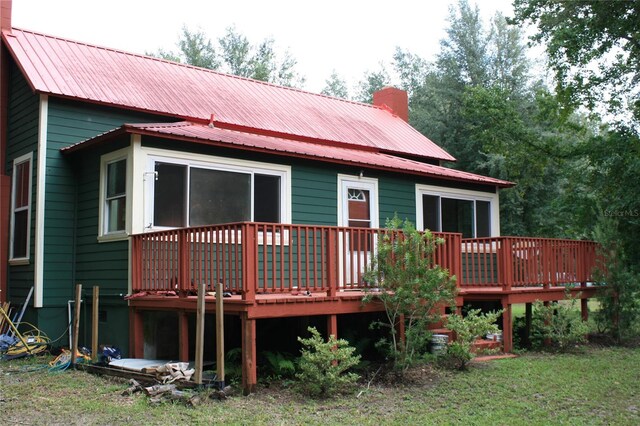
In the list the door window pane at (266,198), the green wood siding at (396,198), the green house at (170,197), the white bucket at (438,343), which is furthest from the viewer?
the green wood siding at (396,198)

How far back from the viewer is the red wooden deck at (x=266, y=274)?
7746 mm

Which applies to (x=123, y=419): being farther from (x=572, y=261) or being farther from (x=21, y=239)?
(x=572, y=261)

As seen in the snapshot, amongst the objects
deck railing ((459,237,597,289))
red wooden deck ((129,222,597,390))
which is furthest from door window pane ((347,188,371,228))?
red wooden deck ((129,222,597,390))

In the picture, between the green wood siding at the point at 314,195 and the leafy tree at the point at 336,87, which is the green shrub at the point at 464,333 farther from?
the leafy tree at the point at 336,87

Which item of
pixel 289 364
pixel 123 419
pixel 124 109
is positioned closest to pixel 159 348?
pixel 289 364

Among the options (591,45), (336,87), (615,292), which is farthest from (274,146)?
(336,87)

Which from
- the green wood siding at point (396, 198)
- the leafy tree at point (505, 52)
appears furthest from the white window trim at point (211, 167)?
the leafy tree at point (505, 52)

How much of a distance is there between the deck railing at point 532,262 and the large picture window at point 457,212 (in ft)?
4.17

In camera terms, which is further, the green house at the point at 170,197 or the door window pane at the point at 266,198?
the door window pane at the point at 266,198

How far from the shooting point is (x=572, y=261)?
12789mm

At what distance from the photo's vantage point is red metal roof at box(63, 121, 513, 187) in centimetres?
989

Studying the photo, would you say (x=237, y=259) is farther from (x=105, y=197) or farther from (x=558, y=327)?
(x=558, y=327)

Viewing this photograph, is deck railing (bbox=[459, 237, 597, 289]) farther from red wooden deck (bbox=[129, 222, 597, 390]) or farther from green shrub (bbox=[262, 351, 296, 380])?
green shrub (bbox=[262, 351, 296, 380])

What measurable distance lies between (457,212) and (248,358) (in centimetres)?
832
